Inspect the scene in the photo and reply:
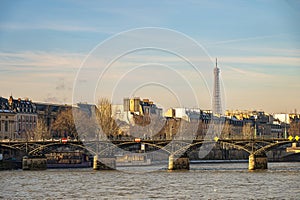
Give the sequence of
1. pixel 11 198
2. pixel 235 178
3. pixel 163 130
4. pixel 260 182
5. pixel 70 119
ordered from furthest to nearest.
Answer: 1. pixel 163 130
2. pixel 70 119
3. pixel 235 178
4. pixel 260 182
5. pixel 11 198

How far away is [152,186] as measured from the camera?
224ft

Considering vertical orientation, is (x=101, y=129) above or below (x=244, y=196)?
above

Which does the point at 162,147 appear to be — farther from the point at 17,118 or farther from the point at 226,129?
the point at 226,129

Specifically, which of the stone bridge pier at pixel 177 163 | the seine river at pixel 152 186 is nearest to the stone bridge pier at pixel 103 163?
the stone bridge pier at pixel 177 163

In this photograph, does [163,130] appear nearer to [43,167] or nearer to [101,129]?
[101,129]

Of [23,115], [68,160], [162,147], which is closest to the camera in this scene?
[162,147]

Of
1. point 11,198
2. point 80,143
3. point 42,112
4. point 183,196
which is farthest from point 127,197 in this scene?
point 42,112

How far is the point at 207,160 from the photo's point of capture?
460ft

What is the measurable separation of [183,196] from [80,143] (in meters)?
39.8

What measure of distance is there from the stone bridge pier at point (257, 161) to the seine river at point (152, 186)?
807 centimetres

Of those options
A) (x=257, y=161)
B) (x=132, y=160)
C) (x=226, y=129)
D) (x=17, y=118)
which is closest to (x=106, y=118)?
(x=132, y=160)

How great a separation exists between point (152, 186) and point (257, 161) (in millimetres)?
27689

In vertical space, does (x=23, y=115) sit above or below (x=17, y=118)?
above

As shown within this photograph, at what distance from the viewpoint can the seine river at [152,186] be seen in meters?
59.6
